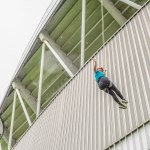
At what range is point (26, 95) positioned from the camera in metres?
21.7

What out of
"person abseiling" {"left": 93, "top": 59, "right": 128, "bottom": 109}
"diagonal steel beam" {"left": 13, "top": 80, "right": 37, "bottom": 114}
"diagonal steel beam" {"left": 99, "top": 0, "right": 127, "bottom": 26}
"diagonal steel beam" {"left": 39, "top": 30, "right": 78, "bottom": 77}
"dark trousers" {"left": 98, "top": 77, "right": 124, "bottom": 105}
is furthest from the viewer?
"diagonal steel beam" {"left": 13, "top": 80, "right": 37, "bottom": 114}

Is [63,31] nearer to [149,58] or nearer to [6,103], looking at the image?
[6,103]

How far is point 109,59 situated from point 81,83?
1.62 m

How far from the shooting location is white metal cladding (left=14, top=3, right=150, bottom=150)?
8867mm

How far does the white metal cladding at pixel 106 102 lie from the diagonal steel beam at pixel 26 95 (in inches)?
279

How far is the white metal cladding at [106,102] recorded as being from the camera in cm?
887

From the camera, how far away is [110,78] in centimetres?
1086

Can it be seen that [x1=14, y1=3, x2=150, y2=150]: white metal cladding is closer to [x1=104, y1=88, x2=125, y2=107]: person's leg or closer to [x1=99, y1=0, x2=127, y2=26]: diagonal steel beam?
[x1=104, y1=88, x2=125, y2=107]: person's leg

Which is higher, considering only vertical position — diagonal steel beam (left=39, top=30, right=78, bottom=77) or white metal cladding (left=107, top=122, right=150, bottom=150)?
diagonal steel beam (left=39, top=30, right=78, bottom=77)

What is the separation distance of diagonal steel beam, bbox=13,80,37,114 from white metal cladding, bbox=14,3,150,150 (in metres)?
7.09

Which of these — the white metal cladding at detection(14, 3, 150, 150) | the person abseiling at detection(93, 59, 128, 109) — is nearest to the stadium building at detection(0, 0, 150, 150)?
the white metal cladding at detection(14, 3, 150, 150)

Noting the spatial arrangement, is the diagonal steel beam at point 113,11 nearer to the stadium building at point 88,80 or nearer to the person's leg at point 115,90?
the stadium building at point 88,80

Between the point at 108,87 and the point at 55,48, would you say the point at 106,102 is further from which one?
the point at 55,48

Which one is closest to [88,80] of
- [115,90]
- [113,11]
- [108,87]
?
[108,87]
